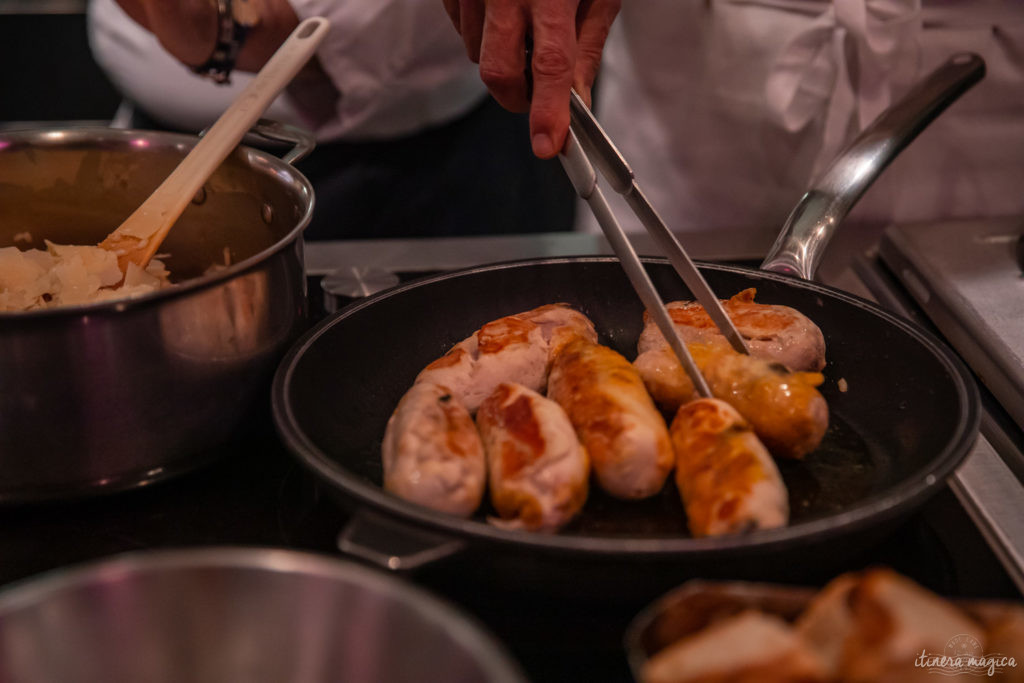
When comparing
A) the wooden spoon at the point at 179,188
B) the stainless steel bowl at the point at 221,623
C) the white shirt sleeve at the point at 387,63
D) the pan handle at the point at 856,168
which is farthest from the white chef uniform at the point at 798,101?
the stainless steel bowl at the point at 221,623

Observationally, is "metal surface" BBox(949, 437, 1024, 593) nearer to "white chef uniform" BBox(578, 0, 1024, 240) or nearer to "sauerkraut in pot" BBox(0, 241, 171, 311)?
"white chef uniform" BBox(578, 0, 1024, 240)

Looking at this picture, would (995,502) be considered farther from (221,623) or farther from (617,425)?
(221,623)

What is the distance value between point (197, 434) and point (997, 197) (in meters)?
1.39

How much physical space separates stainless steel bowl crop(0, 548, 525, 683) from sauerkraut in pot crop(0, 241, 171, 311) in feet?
1.79

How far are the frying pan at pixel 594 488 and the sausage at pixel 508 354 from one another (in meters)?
0.08

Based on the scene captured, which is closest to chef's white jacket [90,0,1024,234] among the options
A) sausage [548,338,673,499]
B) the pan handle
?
the pan handle

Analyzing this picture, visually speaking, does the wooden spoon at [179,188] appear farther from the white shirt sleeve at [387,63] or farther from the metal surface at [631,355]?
the white shirt sleeve at [387,63]

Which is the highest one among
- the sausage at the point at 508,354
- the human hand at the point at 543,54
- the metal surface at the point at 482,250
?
the human hand at the point at 543,54

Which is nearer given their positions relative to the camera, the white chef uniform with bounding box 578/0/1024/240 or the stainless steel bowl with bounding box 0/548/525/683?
the stainless steel bowl with bounding box 0/548/525/683

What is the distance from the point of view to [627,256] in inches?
34.8

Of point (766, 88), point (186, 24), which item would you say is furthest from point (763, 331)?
point (186, 24)

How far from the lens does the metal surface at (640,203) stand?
93 cm

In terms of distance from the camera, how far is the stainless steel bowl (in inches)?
16.5

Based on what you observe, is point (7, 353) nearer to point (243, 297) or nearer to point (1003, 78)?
point (243, 297)
